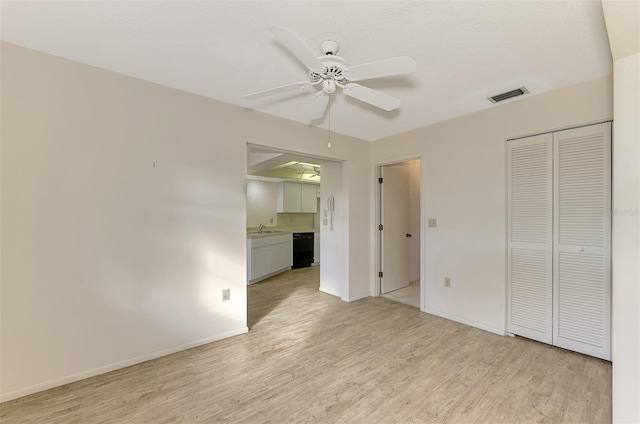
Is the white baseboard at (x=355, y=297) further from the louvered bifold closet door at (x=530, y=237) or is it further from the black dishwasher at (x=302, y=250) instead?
the black dishwasher at (x=302, y=250)

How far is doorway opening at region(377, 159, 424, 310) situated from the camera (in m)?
4.40

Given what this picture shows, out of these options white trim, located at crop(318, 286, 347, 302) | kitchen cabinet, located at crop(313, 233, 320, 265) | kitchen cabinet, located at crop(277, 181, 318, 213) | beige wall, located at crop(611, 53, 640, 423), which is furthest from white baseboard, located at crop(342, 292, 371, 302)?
kitchen cabinet, located at crop(277, 181, 318, 213)

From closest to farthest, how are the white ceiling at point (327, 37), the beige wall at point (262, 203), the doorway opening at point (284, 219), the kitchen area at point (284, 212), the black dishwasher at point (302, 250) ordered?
the white ceiling at point (327, 37) → the doorway opening at point (284, 219) → the kitchen area at point (284, 212) → the black dishwasher at point (302, 250) → the beige wall at point (262, 203)

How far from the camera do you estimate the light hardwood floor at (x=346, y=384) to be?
5.86 ft

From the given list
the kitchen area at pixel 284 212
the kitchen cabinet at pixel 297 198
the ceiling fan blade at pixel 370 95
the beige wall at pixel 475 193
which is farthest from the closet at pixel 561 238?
the kitchen cabinet at pixel 297 198

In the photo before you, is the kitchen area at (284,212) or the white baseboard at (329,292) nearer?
the white baseboard at (329,292)

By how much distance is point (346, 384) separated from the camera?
2.10m

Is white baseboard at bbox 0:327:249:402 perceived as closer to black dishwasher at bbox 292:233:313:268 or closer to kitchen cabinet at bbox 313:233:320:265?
black dishwasher at bbox 292:233:313:268

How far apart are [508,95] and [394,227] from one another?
2.44m

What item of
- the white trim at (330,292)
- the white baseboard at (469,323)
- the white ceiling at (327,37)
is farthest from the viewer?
the white trim at (330,292)

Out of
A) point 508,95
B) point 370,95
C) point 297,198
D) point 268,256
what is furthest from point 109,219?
point 297,198

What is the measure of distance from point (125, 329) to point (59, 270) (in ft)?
2.28

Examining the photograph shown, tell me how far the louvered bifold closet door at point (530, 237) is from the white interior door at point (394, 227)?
178 centimetres

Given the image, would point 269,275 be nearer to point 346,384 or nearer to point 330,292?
point 330,292
